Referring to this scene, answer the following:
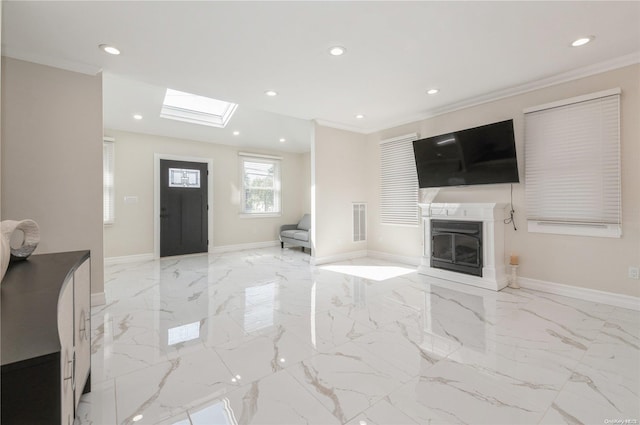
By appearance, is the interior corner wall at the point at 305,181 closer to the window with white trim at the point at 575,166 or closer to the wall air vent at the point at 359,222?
the wall air vent at the point at 359,222

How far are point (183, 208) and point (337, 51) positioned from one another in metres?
4.71

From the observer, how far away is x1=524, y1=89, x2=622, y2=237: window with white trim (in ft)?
9.62

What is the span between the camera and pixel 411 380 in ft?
5.68

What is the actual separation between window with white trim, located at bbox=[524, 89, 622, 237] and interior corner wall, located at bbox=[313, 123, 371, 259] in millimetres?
2725

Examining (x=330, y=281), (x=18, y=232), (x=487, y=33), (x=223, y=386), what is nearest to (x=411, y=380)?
(x=223, y=386)

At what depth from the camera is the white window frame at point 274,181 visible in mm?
6770

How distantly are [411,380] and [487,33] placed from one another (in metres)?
2.80

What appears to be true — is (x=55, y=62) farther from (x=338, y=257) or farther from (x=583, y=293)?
(x=583, y=293)

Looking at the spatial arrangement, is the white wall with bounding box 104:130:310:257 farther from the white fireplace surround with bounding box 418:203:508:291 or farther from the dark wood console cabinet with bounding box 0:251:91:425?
the dark wood console cabinet with bounding box 0:251:91:425

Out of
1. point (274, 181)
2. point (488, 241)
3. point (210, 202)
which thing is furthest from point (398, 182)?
point (210, 202)

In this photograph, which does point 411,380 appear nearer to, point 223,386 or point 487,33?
point 223,386

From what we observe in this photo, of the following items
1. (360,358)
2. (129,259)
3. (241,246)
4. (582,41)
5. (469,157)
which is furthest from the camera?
(241,246)

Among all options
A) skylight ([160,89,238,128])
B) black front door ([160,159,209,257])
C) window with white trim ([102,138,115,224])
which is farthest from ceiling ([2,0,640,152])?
black front door ([160,159,209,257])

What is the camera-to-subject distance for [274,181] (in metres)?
7.32
